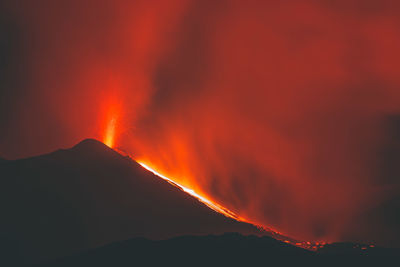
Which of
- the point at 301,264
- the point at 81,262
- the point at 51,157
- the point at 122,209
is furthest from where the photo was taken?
the point at 51,157

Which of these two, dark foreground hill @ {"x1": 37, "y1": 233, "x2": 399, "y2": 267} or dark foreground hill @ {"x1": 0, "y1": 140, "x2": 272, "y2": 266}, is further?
dark foreground hill @ {"x1": 0, "y1": 140, "x2": 272, "y2": 266}

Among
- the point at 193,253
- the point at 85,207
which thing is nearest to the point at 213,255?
the point at 193,253

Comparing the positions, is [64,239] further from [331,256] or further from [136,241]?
[331,256]

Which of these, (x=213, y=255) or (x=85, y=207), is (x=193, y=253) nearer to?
(x=213, y=255)

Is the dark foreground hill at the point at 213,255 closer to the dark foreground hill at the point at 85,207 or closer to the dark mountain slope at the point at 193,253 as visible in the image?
the dark mountain slope at the point at 193,253

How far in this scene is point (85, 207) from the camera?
419 inches

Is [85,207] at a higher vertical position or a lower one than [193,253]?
higher

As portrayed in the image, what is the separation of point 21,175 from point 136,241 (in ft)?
16.2

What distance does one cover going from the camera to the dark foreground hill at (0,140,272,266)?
9359 millimetres

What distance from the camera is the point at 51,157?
1274 centimetres

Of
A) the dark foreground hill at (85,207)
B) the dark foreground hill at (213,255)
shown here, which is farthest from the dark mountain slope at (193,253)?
the dark foreground hill at (85,207)

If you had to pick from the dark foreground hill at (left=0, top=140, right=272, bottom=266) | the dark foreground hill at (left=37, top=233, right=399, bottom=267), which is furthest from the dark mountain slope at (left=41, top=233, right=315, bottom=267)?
the dark foreground hill at (left=0, top=140, right=272, bottom=266)

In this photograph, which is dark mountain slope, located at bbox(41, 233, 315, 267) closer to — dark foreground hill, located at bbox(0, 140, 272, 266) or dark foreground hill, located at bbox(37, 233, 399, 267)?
dark foreground hill, located at bbox(37, 233, 399, 267)

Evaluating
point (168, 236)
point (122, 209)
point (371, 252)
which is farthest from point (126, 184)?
point (371, 252)
